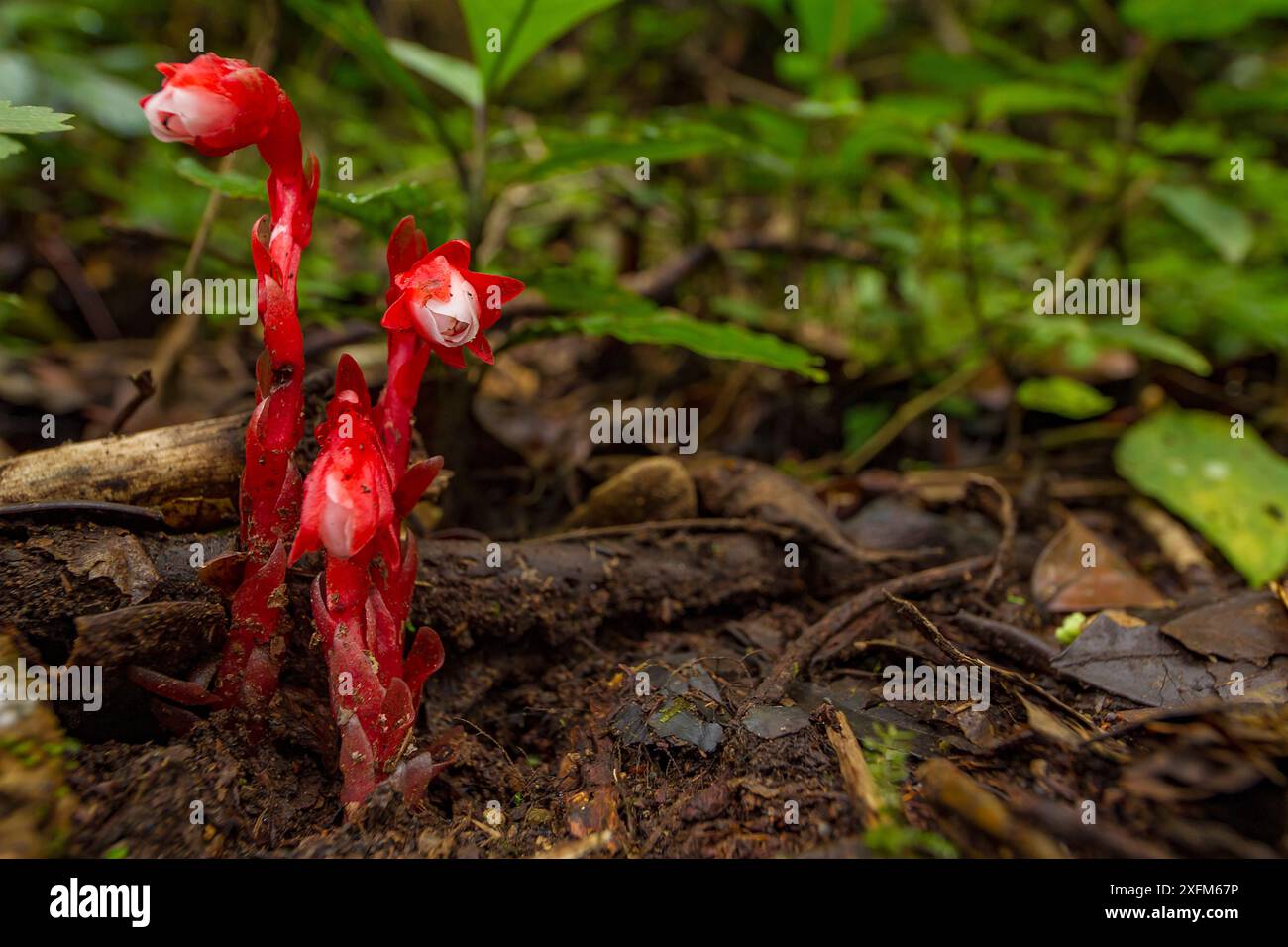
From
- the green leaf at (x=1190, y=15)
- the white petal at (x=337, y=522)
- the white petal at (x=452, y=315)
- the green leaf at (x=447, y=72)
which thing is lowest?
the white petal at (x=337, y=522)

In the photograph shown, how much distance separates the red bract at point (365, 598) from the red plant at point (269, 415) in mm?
93

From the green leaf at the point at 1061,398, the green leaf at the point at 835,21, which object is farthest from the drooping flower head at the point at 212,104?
the green leaf at the point at 835,21

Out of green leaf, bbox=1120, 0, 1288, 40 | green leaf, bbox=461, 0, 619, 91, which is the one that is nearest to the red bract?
green leaf, bbox=461, 0, 619, 91

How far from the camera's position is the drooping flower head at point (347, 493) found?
43.0 inches

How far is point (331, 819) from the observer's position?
4.01 feet

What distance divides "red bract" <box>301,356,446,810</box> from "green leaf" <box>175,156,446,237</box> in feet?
1.48

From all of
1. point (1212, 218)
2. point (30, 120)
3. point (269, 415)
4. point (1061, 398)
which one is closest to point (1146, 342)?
point (1061, 398)

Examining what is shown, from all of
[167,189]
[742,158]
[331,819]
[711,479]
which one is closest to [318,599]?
[331,819]

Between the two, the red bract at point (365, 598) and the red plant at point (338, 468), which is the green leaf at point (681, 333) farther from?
the red bract at point (365, 598)

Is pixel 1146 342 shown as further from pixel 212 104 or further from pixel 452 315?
pixel 212 104

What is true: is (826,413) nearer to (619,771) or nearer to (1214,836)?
(619,771)

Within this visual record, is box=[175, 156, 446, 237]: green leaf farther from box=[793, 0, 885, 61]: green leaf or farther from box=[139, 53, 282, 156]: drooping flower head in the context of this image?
box=[793, 0, 885, 61]: green leaf

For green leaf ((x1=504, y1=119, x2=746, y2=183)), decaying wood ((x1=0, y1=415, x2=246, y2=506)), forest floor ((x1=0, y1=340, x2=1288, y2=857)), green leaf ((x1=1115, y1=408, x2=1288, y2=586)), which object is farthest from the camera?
green leaf ((x1=1115, y1=408, x2=1288, y2=586))

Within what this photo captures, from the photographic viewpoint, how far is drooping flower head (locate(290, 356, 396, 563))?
1.09 meters
